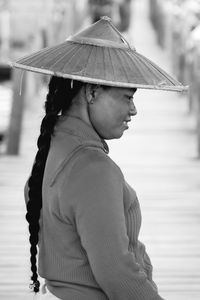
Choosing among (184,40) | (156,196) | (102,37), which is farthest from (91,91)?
(184,40)

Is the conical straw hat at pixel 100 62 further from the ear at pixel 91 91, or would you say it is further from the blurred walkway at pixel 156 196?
the blurred walkway at pixel 156 196

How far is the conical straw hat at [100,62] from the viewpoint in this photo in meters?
2.41

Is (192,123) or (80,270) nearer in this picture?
(80,270)

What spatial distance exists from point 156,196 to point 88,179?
5834 mm

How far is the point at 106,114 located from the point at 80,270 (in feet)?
1.32

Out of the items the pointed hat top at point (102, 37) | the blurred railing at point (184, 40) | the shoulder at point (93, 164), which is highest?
the pointed hat top at point (102, 37)

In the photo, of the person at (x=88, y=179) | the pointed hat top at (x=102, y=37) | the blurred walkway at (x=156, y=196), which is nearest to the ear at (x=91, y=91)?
the person at (x=88, y=179)

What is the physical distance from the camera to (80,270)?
2330mm

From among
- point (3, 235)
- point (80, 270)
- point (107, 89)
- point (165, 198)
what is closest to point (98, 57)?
point (107, 89)

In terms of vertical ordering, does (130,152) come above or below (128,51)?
below

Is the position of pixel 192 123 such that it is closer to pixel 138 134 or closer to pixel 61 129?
pixel 138 134

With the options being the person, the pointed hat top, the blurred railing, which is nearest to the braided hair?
the person

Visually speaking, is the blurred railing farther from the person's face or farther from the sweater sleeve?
the sweater sleeve

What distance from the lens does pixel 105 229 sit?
88.5 inches
